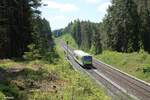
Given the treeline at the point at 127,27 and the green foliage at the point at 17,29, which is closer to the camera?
the green foliage at the point at 17,29

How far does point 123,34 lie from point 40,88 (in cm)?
7094

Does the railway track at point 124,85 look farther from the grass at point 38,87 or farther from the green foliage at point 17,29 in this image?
the green foliage at point 17,29

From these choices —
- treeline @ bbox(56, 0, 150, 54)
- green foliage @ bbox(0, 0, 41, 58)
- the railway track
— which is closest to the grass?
the railway track

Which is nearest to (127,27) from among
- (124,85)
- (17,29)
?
(17,29)

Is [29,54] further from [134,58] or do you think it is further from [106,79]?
[134,58]

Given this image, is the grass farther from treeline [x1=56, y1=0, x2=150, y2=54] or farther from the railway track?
treeline [x1=56, y1=0, x2=150, y2=54]

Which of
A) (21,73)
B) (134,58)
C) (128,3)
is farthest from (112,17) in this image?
(21,73)

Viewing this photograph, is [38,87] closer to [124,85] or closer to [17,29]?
[124,85]

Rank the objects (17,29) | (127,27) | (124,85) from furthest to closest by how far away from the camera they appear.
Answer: (127,27) < (17,29) < (124,85)

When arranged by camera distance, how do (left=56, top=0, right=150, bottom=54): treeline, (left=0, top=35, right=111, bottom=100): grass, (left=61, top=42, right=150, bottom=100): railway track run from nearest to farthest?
(left=0, top=35, right=111, bottom=100): grass, (left=61, top=42, right=150, bottom=100): railway track, (left=56, top=0, right=150, bottom=54): treeline

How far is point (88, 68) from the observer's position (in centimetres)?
7362

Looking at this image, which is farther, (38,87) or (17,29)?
(17,29)

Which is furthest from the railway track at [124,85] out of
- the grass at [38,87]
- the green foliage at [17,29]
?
the green foliage at [17,29]

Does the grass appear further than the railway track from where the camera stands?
No
